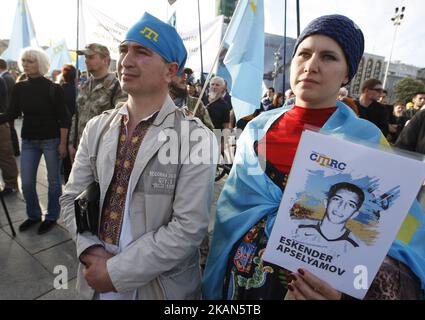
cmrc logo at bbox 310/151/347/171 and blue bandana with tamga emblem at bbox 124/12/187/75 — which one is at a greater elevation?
blue bandana with tamga emblem at bbox 124/12/187/75

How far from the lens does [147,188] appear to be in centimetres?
128

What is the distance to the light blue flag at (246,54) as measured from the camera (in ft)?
12.9

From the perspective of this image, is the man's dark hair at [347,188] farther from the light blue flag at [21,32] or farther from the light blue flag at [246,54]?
the light blue flag at [21,32]

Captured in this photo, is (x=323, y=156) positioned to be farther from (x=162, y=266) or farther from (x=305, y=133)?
(x=162, y=266)

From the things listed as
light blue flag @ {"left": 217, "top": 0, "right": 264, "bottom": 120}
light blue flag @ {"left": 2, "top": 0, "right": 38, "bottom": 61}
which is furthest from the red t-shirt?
light blue flag @ {"left": 2, "top": 0, "right": 38, "bottom": 61}

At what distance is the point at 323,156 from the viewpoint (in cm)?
91

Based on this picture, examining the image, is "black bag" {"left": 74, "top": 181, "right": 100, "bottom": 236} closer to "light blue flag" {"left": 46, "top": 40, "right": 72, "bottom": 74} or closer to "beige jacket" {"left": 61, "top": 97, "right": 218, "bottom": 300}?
"beige jacket" {"left": 61, "top": 97, "right": 218, "bottom": 300}

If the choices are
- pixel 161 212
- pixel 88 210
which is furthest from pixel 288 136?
pixel 88 210

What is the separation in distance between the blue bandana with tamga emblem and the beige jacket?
0.26 meters

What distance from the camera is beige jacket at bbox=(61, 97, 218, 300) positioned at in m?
1.24

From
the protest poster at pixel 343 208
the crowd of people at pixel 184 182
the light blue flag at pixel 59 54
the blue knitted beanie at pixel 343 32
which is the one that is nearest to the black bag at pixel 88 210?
the crowd of people at pixel 184 182

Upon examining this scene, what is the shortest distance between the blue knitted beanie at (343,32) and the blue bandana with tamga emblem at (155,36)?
25.7 inches

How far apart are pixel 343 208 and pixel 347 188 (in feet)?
0.22

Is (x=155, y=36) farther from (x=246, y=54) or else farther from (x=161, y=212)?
(x=246, y=54)
